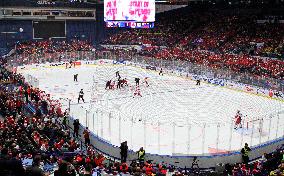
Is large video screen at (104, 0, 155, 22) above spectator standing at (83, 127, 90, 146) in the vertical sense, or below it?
above

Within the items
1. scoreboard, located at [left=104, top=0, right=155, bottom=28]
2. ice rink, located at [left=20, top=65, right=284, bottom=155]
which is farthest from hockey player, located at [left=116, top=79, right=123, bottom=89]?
scoreboard, located at [left=104, top=0, right=155, bottom=28]

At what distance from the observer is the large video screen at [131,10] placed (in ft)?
137

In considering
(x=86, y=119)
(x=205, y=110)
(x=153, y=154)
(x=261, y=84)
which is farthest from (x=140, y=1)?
(x=153, y=154)

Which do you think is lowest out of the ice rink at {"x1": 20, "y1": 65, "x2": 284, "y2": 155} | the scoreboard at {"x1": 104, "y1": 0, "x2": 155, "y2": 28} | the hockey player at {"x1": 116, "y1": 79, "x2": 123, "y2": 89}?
the ice rink at {"x1": 20, "y1": 65, "x2": 284, "y2": 155}

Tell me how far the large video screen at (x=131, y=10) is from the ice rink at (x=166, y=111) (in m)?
5.47

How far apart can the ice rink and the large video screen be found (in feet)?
17.9

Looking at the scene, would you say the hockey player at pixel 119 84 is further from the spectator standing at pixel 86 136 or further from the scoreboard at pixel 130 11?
the spectator standing at pixel 86 136

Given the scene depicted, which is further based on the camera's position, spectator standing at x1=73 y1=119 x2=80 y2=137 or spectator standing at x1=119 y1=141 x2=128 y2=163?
spectator standing at x1=73 y1=119 x2=80 y2=137

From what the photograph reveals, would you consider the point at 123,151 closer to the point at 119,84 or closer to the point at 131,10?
the point at 119,84

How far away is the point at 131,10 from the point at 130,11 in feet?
0.48

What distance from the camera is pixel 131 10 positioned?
41.8 m

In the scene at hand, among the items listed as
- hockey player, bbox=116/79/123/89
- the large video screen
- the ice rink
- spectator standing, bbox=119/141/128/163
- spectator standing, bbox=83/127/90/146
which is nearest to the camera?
spectator standing, bbox=119/141/128/163

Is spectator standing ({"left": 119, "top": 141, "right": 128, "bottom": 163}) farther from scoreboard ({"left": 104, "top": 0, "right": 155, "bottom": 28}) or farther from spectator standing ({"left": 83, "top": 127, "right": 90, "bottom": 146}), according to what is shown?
scoreboard ({"left": 104, "top": 0, "right": 155, "bottom": 28})

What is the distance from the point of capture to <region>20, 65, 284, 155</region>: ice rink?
17734mm
